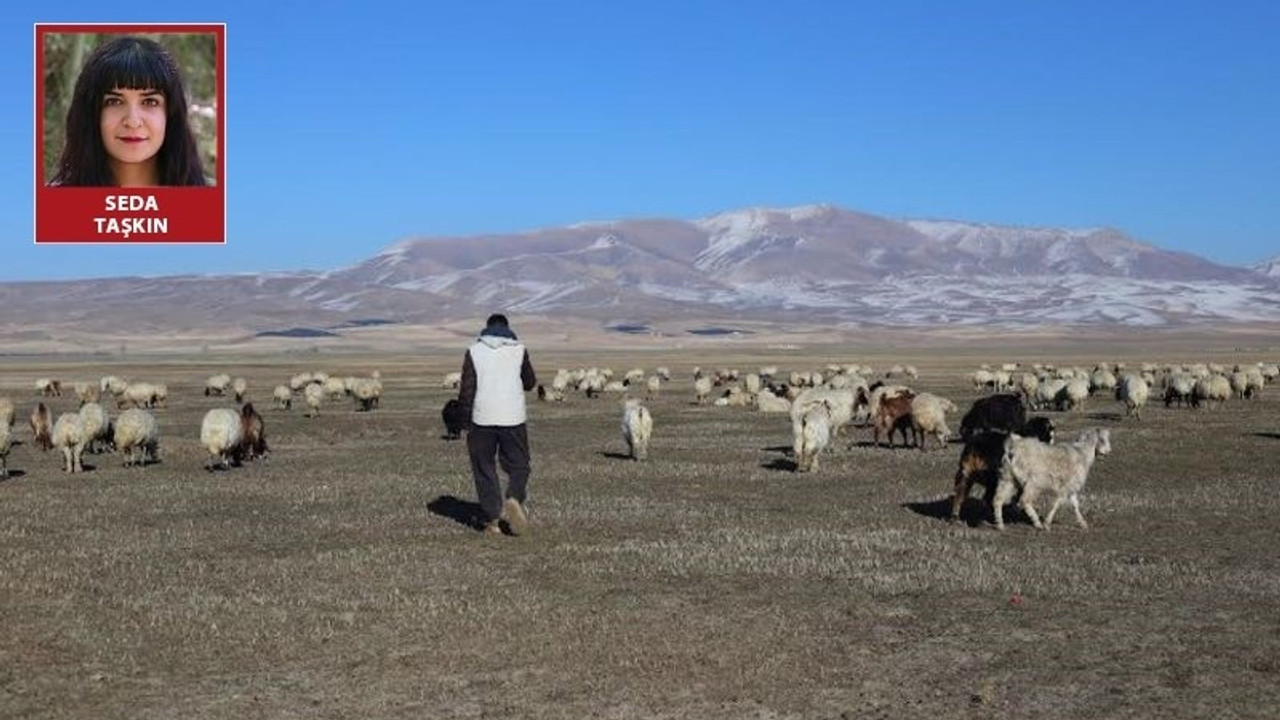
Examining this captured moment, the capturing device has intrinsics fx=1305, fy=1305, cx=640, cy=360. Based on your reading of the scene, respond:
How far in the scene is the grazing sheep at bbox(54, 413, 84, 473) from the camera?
2396 centimetres

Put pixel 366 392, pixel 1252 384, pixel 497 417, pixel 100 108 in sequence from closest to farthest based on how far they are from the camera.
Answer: pixel 497 417
pixel 100 108
pixel 1252 384
pixel 366 392

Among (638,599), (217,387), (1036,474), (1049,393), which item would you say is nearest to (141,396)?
(217,387)

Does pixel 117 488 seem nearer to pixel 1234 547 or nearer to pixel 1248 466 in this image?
pixel 1234 547

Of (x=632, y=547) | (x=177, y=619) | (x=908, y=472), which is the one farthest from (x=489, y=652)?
(x=908, y=472)

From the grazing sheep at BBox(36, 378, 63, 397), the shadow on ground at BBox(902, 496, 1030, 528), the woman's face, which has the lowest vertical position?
the grazing sheep at BBox(36, 378, 63, 397)

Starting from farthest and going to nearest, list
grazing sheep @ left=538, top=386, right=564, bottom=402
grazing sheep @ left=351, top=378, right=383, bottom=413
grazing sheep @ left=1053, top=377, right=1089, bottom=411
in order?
grazing sheep @ left=538, top=386, right=564, bottom=402 → grazing sheep @ left=351, top=378, right=383, bottom=413 → grazing sheep @ left=1053, top=377, right=1089, bottom=411

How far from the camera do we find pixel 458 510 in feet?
58.3

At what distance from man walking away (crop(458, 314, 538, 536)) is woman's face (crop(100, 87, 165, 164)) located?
5736 mm

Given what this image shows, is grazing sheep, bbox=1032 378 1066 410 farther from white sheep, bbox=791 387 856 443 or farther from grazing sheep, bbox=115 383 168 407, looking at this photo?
grazing sheep, bbox=115 383 168 407

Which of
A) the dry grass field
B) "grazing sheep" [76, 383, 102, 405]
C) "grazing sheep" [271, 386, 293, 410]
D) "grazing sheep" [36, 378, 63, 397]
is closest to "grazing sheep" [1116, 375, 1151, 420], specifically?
the dry grass field

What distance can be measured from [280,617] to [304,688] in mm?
2207

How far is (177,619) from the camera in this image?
36.1ft

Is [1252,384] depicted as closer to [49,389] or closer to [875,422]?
[875,422]

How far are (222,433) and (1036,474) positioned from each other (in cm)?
1494
